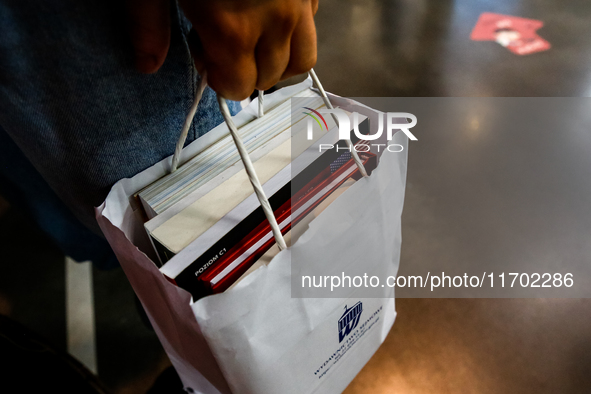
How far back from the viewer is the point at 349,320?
25.0 inches

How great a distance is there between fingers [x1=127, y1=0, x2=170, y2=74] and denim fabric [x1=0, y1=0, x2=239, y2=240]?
0.09ft

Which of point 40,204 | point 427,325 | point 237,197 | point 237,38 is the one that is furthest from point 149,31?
point 427,325

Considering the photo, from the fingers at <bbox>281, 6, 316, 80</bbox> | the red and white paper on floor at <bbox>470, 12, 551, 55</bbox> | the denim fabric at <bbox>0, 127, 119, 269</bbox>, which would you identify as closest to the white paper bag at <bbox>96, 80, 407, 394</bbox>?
the fingers at <bbox>281, 6, 316, 80</bbox>

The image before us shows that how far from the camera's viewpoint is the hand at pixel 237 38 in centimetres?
32

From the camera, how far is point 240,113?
617mm

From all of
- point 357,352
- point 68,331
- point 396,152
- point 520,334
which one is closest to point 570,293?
point 520,334

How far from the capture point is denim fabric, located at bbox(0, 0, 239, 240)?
38cm

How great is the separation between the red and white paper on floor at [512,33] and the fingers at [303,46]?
1.86 m

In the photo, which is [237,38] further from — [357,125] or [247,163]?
[357,125]

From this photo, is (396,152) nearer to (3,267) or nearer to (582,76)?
(3,267)

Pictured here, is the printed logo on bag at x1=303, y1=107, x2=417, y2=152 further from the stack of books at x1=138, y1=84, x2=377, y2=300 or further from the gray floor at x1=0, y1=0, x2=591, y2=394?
the gray floor at x1=0, y1=0, x2=591, y2=394

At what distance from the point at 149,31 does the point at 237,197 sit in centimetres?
22

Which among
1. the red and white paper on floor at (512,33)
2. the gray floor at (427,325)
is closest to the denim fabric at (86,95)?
the gray floor at (427,325)

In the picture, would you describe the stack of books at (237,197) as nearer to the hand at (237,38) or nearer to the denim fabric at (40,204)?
the hand at (237,38)
